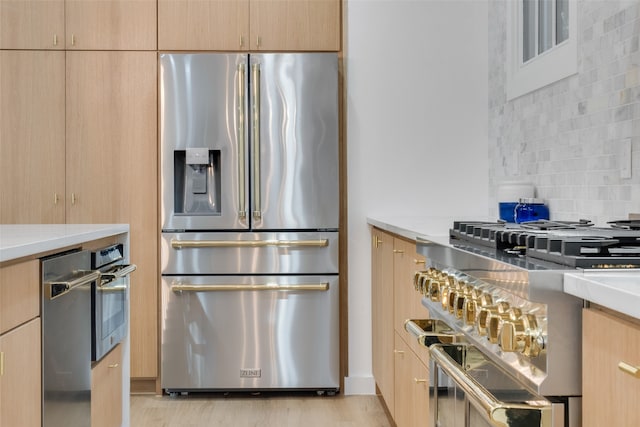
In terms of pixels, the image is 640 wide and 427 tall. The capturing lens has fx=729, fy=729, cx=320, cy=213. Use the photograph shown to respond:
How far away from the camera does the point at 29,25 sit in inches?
149

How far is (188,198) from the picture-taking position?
3.74m

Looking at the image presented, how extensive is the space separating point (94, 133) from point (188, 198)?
62 centimetres

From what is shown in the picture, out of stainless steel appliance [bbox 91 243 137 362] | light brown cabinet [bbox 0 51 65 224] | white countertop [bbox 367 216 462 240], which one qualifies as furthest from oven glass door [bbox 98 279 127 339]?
light brown cabinet [bbox 0 51 65 224]

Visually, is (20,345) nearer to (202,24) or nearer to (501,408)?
(501,408)

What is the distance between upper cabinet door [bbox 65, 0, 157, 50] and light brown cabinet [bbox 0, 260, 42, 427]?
218 centimetres

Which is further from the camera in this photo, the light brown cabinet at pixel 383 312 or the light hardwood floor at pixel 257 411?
the light hardwood floor at pixel 257 411

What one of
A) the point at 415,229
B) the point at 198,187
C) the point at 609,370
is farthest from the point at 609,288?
the point at 198,187

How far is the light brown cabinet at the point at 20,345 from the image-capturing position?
1.67m

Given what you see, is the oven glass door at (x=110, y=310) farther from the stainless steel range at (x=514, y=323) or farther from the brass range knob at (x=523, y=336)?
the brass range knob at (x=523, y=336)

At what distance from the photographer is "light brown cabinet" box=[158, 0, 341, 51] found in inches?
151

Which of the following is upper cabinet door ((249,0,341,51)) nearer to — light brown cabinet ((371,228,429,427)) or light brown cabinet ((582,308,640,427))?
light brown cabinet ((371,228,429,427))

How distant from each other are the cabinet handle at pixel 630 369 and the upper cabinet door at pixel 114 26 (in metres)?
3.35

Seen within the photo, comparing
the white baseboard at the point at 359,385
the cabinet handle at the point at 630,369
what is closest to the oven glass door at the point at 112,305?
the white baseboard at the point at 359,385

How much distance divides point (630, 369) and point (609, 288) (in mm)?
112
